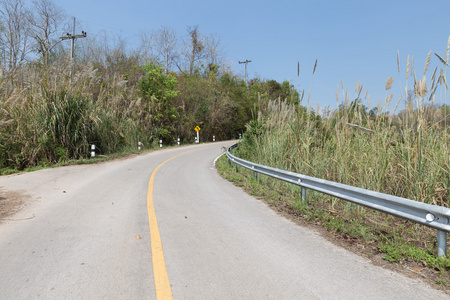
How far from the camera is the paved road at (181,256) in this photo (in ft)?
10.5

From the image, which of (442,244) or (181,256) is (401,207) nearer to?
(442,244)

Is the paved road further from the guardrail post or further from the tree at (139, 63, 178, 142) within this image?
the tree at (139, 63, 178, 142)

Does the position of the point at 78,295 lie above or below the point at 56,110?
below

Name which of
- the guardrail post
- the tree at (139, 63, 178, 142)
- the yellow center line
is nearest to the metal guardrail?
the guardrail post

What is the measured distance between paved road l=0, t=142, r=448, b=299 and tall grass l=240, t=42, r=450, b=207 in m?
2.02

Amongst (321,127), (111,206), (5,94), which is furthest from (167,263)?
(5,94)

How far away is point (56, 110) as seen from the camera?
1423 centimetres

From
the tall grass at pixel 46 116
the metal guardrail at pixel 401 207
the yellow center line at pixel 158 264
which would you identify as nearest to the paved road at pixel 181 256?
the yellow center line at pixel 158 264

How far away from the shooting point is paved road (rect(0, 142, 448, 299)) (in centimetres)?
321

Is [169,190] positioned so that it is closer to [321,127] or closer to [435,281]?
[321,127]

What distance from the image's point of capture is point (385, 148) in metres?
6.38

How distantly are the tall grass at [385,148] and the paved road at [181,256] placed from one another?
2.02 m

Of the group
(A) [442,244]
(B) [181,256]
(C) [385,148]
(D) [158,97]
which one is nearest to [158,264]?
(B) [181,256]

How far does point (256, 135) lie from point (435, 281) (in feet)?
35.6
